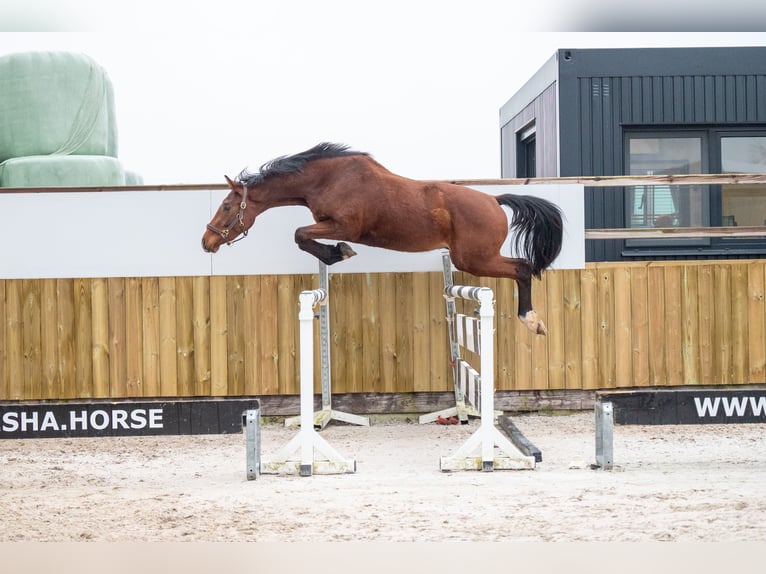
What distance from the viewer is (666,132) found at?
7363 millimetres

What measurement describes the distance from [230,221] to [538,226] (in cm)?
204

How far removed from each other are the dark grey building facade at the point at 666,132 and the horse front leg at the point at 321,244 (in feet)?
8.48

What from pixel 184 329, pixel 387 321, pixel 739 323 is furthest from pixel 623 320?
pixel 184 329

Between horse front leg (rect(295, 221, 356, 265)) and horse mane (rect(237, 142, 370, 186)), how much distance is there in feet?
1.39

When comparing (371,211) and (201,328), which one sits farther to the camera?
(201,328)

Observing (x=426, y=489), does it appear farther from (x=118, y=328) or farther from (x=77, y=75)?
(x=77, y=75)

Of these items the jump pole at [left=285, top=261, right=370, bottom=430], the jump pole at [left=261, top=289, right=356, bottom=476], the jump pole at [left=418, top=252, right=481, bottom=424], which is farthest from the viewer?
the jump pole at [left=418, top=252, right=481, bottom=424]

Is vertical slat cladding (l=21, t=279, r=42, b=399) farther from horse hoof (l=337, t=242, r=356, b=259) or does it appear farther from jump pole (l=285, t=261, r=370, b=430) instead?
horse hoof (l=337, t=242, r=356, b=259)

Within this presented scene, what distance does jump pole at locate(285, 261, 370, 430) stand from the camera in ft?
19.2

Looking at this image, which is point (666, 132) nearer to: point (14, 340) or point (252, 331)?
point (252, 331)

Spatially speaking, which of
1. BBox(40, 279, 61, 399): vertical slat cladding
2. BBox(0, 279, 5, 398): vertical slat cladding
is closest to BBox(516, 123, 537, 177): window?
BBox(40, 279, 61, 399): vertical slat cladding

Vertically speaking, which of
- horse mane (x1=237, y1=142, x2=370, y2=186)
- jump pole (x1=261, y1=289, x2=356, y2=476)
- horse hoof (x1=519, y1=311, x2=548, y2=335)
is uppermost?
horse mane (x1=237, y1=142, x2=370, y2=186)

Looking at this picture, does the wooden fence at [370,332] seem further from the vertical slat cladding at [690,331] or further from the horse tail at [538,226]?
the horse tail at [538,226]

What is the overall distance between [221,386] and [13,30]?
5432 millimetres
